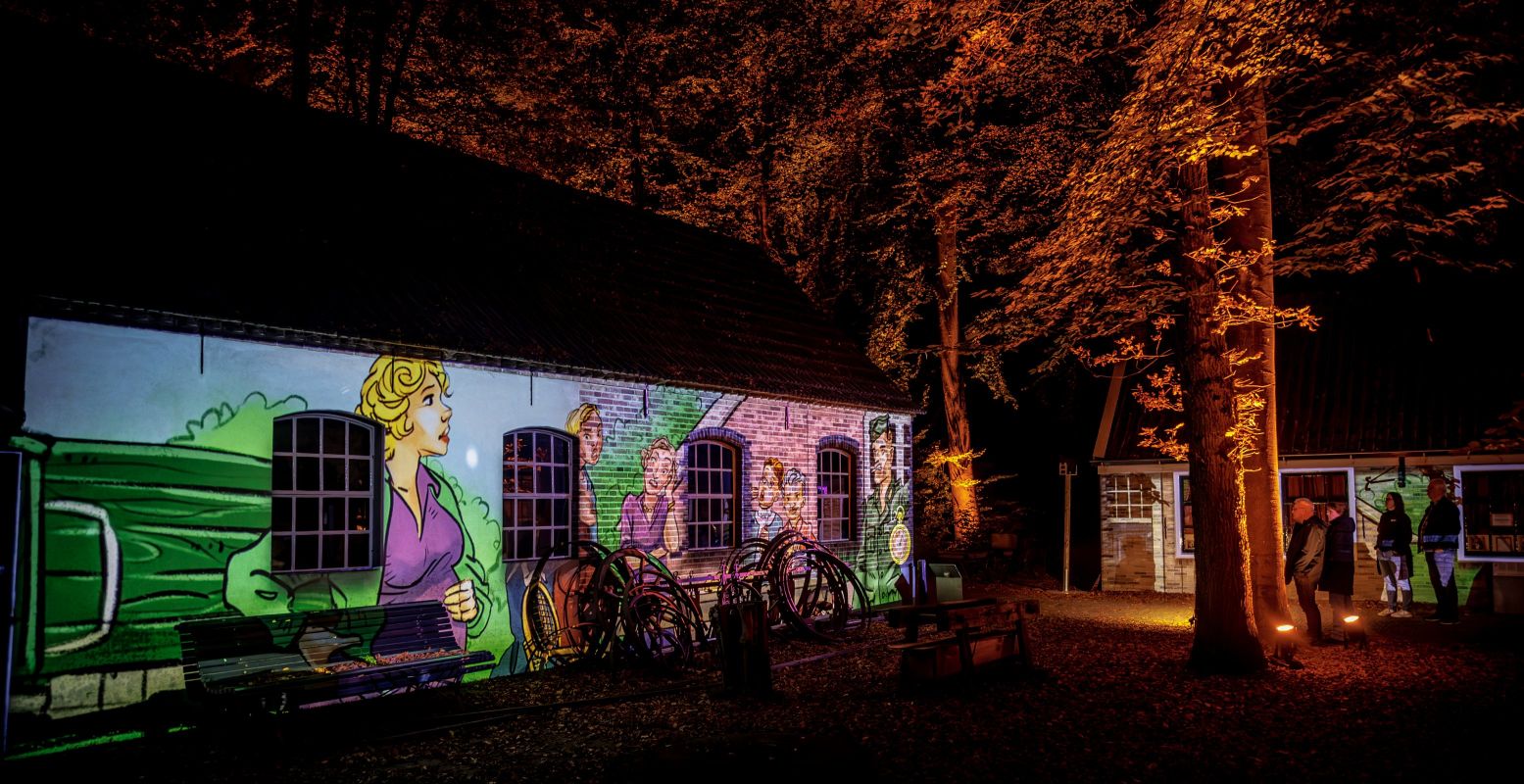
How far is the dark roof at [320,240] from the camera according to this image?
8273mm

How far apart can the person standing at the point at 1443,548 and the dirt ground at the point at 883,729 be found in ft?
9.46

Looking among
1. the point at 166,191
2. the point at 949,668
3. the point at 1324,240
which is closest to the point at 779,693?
the point at 949,668

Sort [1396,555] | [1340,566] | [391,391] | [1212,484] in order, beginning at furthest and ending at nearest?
[1396,555] → [1340,566] → [1212,484] → [391,391]

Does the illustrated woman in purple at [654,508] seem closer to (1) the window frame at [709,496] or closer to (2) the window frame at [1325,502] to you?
(1) the window frame at [709,496]

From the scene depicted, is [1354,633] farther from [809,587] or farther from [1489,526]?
[809,587]

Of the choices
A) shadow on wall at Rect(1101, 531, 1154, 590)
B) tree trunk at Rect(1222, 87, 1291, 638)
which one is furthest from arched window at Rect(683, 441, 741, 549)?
shadow on wall at Rect(1101, 531, 1154, 590)

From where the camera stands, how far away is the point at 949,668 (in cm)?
998

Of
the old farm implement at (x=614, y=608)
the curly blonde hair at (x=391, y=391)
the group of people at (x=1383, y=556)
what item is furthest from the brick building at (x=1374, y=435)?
the curly blonde hair at (x=391, y=391)

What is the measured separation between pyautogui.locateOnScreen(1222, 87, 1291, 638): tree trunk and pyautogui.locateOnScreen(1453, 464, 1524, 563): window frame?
6808 mm

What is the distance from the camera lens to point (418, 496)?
10078 millimetres

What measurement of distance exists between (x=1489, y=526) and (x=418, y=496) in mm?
16308

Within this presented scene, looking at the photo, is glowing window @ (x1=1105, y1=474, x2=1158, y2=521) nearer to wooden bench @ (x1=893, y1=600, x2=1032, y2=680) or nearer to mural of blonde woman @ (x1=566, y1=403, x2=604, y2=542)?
wooden bench @ (x1=893, y1=600, x2=1032, y2=680)

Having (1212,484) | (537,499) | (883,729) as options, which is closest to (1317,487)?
(1212,484)

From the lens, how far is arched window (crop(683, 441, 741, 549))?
1348 cm
